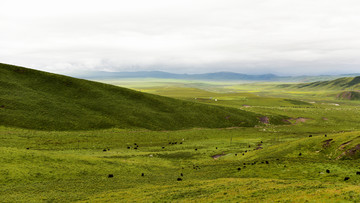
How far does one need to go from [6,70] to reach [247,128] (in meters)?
126

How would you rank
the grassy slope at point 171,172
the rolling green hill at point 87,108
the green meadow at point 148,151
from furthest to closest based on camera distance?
the rolling green hill at point 87,108 → the green meadow at point 148,151 → the grassy slope at point 171,172

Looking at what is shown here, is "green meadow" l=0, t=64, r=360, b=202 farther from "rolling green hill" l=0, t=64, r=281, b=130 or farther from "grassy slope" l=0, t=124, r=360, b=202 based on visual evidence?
"rolling green hill" l=0, t=64, r=281, b=130

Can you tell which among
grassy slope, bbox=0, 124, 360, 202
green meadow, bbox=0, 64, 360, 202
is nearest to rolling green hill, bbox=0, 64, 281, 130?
green meadow, bbox=0, 64, 360, 202

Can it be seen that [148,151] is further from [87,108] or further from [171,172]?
[87,108]

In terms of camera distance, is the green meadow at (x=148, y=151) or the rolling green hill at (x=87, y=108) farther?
the rolling green hill at (x=87, y=108)

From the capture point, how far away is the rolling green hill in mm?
84625

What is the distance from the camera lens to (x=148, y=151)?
6150cm

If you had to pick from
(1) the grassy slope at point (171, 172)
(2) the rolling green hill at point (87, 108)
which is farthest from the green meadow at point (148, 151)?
(2) the rolling green hill at point (87, 108)

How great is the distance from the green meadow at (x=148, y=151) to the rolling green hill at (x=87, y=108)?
1.46 feet

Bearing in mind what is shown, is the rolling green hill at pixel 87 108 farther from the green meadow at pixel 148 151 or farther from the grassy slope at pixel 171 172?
the grassy slope at pixel 171 172

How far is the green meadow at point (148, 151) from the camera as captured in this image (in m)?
28.5

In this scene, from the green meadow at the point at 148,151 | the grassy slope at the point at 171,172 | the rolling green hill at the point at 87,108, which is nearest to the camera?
the grassy slope at the point at 171,172

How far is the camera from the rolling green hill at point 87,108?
84625 mm

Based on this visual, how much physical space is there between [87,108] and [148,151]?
52.8 meters
